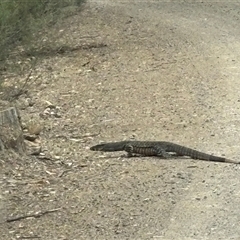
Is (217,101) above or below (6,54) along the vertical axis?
below

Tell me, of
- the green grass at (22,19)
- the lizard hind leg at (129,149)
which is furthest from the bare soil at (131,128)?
the green grass at (22,19)

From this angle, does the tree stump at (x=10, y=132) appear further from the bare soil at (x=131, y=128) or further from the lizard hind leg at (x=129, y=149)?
the lizard hind leg at (x=129, y=149)

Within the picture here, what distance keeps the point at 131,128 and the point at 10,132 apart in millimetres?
2450

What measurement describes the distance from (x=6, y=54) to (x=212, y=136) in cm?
414

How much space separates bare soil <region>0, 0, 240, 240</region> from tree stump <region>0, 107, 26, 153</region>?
0.59ft

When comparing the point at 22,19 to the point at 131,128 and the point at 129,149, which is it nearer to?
the point at 131,128

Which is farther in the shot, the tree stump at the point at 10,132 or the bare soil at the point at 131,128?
the tree stump at the point at 10,132

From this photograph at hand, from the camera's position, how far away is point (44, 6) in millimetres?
17141

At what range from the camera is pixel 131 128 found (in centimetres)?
1245

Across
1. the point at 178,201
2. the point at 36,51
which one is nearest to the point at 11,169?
the point at 178,201

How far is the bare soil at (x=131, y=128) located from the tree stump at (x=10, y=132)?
0.18 m

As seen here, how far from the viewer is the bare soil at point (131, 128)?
325 inches

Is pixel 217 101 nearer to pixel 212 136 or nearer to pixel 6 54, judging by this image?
pixel 212 136

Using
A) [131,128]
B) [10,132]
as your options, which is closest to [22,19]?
[131,128]
